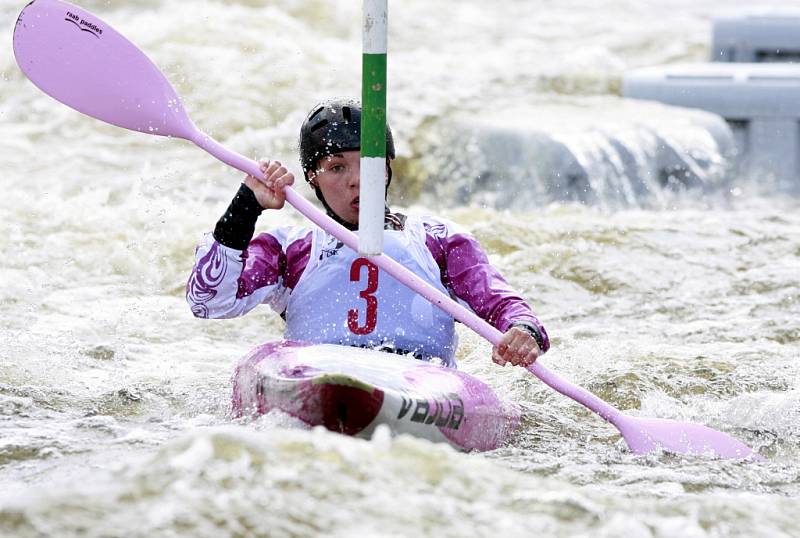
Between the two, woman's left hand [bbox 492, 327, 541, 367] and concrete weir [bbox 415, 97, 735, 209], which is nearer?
woman's left hand [bbox 492, 327, 541, 367]

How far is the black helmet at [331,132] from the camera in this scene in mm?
3748

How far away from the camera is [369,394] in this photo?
3.03 m

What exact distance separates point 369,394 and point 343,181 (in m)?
0.90

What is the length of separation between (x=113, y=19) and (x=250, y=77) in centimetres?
329

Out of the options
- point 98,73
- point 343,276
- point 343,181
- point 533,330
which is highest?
point 98,73

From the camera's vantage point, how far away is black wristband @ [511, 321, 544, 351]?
3.62 metres

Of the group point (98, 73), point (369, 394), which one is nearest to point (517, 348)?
point (369, 394)

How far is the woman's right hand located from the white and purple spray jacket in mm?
195

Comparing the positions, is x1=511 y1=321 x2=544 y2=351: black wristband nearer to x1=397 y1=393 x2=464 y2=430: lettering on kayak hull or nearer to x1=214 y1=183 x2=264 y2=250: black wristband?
x1=397 y1=393 x2=464 y2=430: lettering on kayak hull

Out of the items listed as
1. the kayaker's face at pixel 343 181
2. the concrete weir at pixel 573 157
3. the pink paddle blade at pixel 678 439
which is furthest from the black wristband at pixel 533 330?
the concrete weir at pixel 573 157

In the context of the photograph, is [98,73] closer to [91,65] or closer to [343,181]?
[91,65]

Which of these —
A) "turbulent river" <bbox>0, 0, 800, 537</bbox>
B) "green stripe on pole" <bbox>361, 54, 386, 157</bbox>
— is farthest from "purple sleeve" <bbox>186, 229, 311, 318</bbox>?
"green stripe on pole" <bbox>361, 54, 386, 157</bbox>

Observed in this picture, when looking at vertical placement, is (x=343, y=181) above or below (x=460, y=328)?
above

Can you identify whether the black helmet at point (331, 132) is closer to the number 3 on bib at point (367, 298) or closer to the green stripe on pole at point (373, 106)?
the number 3 on bib at point (367, 298)
